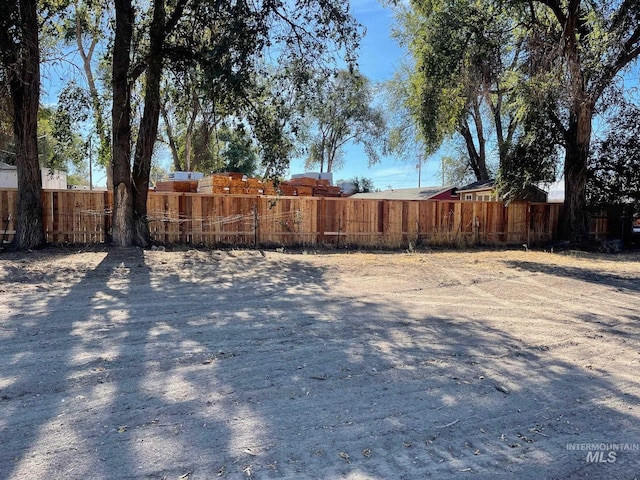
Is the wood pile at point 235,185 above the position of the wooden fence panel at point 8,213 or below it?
above

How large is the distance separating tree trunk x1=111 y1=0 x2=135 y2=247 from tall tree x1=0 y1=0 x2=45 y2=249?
5.95 feet

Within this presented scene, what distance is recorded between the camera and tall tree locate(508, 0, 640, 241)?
11.4 meters

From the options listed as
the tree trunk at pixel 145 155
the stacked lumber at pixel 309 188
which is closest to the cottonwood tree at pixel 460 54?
the stacked lumber at pixel 309 188

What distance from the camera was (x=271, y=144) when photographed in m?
12.0

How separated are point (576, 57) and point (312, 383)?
40.6 feet

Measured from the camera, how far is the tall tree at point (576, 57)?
1143 centimetres

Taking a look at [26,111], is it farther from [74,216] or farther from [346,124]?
[346,124]

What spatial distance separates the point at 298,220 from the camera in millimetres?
14570

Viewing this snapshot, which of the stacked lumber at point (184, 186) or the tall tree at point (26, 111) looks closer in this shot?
the tall tree at point (26, 111)

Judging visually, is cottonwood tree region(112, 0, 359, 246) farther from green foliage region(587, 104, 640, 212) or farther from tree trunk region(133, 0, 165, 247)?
green foliage region(587, 104, 640, 212)

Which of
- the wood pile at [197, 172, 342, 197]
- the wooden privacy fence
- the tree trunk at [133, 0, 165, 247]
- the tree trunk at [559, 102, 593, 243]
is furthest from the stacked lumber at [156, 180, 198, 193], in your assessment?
the tree trunk at [559, 102, 593, 243]

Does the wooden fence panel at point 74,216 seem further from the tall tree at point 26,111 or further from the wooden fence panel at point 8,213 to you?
the wooden fence panel at point 8,213

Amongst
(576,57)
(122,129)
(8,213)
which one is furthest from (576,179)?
(8,213)

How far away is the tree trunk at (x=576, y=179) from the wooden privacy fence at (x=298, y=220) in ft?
3.23
